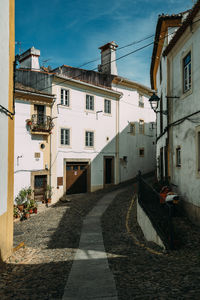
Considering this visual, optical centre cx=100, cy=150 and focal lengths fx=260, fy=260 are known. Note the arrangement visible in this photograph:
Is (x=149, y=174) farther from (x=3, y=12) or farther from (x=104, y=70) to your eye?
Answer: (x=3, y=12)

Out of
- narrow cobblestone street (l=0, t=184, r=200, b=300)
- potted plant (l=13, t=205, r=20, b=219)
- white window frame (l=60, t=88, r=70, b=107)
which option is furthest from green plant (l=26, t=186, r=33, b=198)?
white window frame (l=60, t=88, r=70, b=107)

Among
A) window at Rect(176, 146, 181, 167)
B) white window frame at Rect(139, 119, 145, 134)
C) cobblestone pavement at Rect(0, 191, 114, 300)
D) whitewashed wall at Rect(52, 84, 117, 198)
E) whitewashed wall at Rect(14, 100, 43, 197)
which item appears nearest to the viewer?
cobblestone pavement at Rect(0, 191, 114, 300)

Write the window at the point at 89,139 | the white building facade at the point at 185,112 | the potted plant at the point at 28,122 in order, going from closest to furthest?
1. the white building facade at the point at 185,112
2. the potted plant at the point at 28,122
3. the window at the point at 89,139

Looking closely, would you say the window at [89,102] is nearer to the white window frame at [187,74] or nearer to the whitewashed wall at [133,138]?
the whitewashed wall at [133,138]

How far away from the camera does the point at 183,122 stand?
1038cm

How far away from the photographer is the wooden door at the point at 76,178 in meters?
20.5

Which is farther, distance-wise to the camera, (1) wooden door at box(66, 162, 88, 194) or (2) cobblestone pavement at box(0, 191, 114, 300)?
(1) wooden door at box(66, 162, 88, 194)

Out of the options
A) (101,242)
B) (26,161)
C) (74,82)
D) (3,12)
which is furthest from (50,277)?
(74,82)

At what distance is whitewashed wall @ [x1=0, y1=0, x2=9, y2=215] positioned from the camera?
24.0ft

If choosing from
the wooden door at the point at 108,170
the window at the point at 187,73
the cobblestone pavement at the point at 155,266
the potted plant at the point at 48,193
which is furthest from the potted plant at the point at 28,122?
the window at the point at 187,73

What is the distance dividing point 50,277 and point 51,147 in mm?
13761

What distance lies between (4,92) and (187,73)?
6840mm

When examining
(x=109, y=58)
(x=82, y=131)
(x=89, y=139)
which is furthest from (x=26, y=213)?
(x=109, y=58)

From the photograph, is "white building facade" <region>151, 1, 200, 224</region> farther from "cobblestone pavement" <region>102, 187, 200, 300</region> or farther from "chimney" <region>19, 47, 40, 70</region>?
"chimney" <region>19, 47, 40, 70</region>
